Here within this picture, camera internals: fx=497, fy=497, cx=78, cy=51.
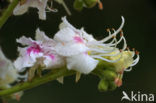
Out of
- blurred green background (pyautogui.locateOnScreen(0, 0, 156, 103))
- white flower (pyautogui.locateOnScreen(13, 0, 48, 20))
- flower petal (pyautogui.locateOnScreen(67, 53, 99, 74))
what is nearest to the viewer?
flower petal (pyautogui.locateOnScreen(67, 53, 99, 74))

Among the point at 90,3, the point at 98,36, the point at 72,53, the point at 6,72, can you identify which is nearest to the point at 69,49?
the point at 72,53

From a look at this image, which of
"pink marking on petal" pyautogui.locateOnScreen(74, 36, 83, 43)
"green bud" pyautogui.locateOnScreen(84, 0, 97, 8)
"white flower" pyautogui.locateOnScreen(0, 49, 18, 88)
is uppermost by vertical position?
"green bud" pyautogui.locateOnScreen(84, 0, 97, 8)

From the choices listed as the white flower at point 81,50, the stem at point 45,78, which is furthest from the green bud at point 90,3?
the stem at point 45,78

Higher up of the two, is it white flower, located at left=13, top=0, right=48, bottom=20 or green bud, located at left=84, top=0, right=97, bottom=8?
white flower, located at left=13, top=0, right=48, bottom=20

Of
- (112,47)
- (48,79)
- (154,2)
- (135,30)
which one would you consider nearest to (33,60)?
(48,79)

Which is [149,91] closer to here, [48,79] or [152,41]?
[152,41]

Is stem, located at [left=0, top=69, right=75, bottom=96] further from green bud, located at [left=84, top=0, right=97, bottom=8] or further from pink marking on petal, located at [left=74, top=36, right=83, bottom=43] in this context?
green bud, located at [left=84, top=0, right=97, bottom=8]

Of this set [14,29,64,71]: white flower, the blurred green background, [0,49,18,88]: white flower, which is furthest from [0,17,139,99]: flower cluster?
the blurred green background
